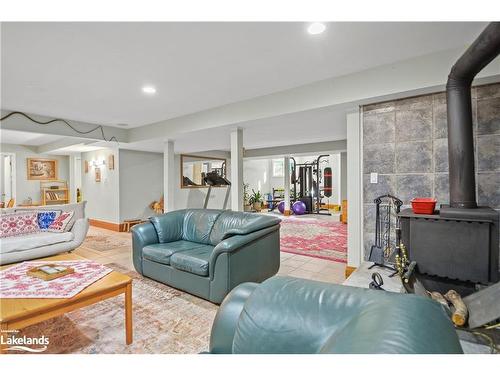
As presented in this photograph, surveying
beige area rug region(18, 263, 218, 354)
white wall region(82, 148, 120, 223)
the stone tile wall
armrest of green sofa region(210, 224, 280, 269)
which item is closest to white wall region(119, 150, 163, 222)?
white wall region(82, 148, 120, 223)

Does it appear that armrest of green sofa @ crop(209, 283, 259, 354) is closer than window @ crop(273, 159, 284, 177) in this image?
Yes

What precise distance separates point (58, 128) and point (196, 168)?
396 centimetres

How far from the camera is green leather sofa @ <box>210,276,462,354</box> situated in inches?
26.8

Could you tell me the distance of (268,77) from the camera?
289cm

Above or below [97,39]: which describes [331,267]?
below

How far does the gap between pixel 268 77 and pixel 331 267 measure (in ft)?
8.67

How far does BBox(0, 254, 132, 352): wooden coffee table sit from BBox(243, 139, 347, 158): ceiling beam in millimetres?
5975

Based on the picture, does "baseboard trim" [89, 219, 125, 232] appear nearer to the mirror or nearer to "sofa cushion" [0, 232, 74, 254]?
the mirror

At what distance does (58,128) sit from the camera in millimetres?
4598

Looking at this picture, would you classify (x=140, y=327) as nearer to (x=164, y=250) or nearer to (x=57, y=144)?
(x=164, y=250)

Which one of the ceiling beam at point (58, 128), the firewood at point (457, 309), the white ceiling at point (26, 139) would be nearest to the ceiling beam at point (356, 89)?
the firewood at point (457, 309)
